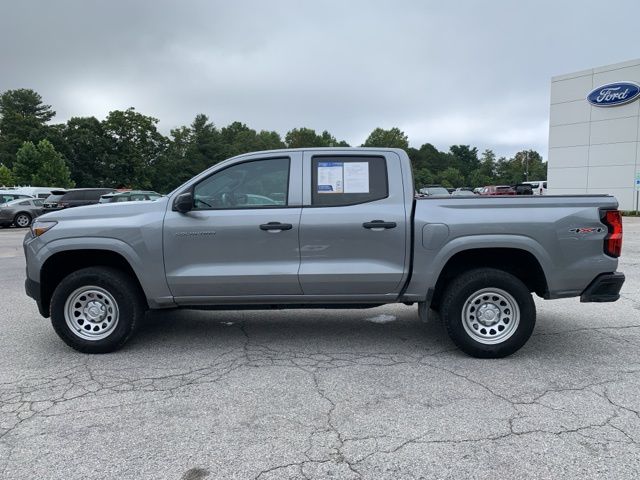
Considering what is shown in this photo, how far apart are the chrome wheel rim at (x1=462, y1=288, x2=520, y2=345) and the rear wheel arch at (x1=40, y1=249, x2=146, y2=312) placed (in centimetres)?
313

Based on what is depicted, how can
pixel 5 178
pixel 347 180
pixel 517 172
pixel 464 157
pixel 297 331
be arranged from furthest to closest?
pixel 464 157 < pixel 517 172 < pixel 5 178 < pixel 297 331 < pixel 347 180

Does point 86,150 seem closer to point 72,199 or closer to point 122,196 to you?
point 72,199

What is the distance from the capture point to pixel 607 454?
2.89 metres

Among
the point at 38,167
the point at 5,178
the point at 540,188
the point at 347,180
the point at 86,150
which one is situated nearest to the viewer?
the point at 347,180

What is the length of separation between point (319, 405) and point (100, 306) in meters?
2.46

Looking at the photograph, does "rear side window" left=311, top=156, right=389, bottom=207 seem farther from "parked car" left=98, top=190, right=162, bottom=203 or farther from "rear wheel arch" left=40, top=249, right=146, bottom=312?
"parked car" left=98, top=190, right=162, bottom=203

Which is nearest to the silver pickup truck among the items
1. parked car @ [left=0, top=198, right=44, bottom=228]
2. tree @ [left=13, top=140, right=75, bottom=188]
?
parked car @ [left=0, top=198, right=44, bottom=228]

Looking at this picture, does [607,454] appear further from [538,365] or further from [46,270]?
[46,270]

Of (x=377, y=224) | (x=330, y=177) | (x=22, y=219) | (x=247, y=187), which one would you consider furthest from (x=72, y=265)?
(x=22, y=219)

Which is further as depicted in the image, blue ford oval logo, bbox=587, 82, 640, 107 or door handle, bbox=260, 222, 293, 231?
blue ford oval logo, bbox=587, 82, 640, 107

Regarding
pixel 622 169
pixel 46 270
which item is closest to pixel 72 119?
pixel 622 169

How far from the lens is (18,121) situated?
6862cm

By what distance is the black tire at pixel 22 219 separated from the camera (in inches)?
896

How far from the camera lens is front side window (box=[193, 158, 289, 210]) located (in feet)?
15.2
